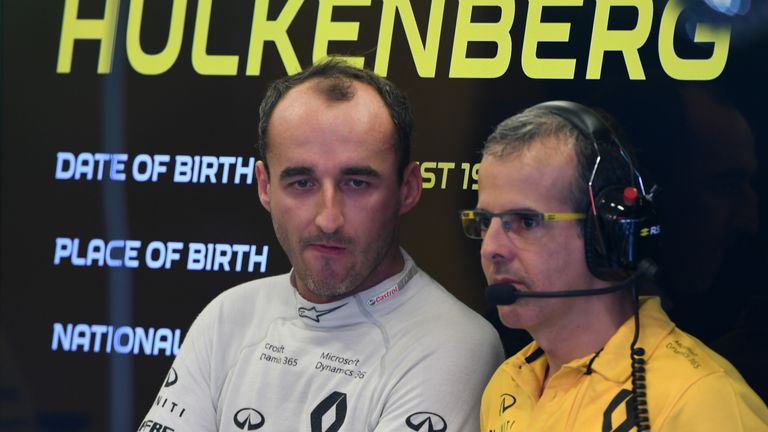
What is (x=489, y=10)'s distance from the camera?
3178 mm

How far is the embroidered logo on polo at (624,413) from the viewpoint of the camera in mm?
2076

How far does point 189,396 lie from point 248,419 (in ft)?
0.68

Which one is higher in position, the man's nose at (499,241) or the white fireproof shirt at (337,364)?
the man's nose at (499,241)

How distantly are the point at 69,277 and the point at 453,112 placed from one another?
1447 millimetres

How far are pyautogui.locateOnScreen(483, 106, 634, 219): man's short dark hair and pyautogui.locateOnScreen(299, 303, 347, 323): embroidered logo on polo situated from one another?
72 cm

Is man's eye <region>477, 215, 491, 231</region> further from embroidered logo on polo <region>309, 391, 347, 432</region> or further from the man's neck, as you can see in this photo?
embroidered logo on polo <region>309, 391, 347, 432</region>

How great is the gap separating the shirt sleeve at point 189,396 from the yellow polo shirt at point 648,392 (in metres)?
0.82

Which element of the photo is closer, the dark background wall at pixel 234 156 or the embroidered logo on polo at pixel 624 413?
the embroidered logo on polo at pixel 624 413

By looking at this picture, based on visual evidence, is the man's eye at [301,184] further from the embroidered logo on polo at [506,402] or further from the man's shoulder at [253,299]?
the embroidered logo on polo at [506,402]

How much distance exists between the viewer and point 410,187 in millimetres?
2863

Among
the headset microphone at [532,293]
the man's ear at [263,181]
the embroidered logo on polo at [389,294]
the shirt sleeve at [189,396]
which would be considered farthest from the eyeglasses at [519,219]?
the shirt sleeve at [189,396]

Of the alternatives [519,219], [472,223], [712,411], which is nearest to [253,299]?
[472,223]

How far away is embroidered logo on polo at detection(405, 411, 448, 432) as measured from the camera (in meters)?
2.51

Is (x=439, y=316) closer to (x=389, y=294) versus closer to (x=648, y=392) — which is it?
(x=389, y=294)
